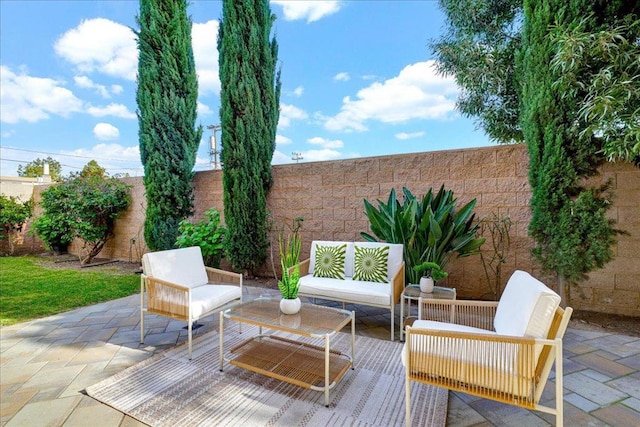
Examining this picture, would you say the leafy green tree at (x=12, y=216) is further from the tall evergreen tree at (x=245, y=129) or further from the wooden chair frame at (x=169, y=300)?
the wooden chair frame at (x=169, y=300)

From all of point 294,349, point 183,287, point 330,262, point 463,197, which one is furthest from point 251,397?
point 463,197

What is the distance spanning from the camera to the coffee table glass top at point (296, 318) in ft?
7.48

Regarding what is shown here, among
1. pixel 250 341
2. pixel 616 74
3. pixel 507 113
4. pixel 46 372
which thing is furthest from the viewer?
pixel 507 113

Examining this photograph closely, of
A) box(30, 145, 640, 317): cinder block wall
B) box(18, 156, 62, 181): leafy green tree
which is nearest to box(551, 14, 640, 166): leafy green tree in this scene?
box(30, 145, 640, 317): cinder block wall

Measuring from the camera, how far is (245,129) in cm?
567

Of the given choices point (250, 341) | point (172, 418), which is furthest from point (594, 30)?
point (172, 418)

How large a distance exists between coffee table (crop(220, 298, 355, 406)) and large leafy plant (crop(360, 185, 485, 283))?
69.0 inches

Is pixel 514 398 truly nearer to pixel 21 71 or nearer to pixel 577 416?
pixel 577 416

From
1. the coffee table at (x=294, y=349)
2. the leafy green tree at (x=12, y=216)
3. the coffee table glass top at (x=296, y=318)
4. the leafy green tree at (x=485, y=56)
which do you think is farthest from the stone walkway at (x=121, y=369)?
the leafy green tree at (x=12, y=216)

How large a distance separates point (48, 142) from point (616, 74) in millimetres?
22979

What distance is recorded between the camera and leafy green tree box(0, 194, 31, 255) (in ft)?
28.2

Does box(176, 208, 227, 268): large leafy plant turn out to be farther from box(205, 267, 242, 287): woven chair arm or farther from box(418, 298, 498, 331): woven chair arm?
box(418, 298, 498, 331): woven chair arm

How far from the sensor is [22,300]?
14.7ft

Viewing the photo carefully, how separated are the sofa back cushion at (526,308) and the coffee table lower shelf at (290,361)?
3.91 ft
